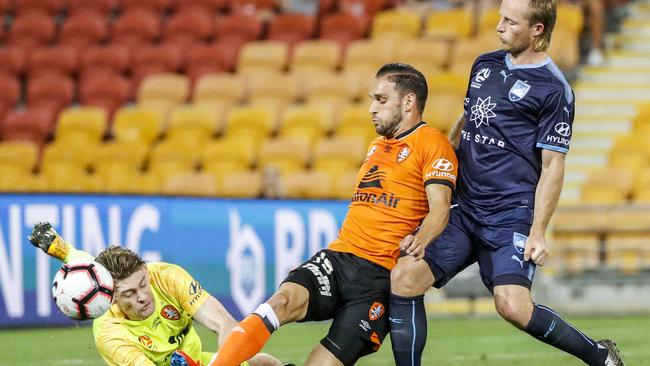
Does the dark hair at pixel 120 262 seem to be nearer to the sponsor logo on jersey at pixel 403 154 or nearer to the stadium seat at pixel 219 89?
the sponsor logo on jersey at pixel 403 154

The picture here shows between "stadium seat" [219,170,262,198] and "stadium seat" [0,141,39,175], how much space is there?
A: 283 cm

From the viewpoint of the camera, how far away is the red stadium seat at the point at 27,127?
1678cm

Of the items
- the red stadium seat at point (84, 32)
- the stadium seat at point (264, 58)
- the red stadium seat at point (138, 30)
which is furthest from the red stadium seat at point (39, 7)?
the stadium seat at point (264, 58)

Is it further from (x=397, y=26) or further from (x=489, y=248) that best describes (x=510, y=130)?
A: (x=397, y=26)

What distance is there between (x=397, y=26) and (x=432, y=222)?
38.8 feet

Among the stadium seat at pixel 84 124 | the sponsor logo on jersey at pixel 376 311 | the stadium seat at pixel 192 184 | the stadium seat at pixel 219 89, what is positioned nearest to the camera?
the sponsor logo on jersey at pixel 376 311

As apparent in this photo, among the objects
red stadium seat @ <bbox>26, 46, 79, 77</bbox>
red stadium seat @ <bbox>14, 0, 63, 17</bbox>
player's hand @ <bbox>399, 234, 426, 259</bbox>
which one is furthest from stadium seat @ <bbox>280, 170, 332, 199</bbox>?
player's hand @ <bbox>399, 234, 426, 259</bbox>

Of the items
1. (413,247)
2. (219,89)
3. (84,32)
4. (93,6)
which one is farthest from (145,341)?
(93,6)

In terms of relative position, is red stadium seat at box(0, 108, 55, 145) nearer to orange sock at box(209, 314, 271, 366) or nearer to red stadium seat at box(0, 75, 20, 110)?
red stadium seat at box(0, 75, 20, 110)

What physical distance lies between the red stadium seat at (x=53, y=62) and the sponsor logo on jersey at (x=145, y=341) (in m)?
12.4

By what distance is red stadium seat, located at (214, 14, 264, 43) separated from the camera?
18.2 m

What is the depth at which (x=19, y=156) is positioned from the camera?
1603 cm

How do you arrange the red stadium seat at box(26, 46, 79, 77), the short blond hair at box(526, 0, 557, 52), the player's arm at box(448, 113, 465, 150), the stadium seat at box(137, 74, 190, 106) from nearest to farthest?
Answer: the short blond hair at box(526, 0, 557, 52) < the player's arm at box(448, 113, 465, 150) < the stadium seat at box(137, 74, 190, 106) < the red stadium seat at box(26, 46, 79, 77)

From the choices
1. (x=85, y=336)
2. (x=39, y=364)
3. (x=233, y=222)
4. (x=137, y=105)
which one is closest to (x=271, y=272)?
(x=233, y=222)
